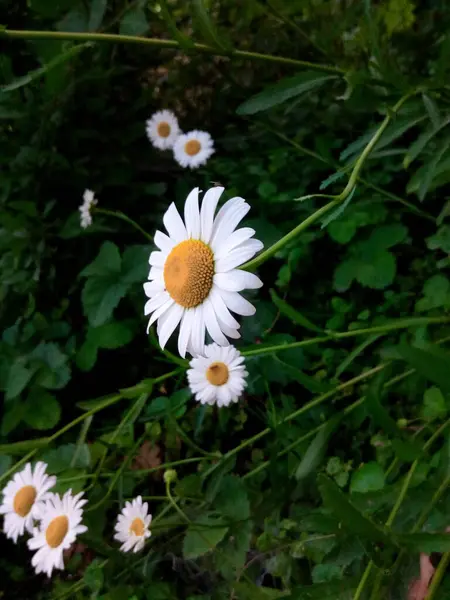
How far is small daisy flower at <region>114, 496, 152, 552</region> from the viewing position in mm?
791

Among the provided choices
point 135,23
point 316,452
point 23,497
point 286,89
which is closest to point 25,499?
point 23,497

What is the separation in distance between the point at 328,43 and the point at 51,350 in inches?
28.4

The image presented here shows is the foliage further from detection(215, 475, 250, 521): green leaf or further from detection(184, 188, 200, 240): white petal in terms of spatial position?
detection(184, 188, 200, 240): white petal

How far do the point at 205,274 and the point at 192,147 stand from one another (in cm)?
69

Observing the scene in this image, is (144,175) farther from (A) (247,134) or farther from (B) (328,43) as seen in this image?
(B) (328,43)

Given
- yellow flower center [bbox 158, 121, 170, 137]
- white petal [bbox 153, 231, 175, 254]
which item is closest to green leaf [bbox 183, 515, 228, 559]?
white petal [bbox 153, 231, 175, 254]

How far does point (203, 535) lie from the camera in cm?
79

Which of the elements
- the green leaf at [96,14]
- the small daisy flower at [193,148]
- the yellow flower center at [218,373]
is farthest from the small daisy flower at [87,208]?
the yellow flower center at [218,373]

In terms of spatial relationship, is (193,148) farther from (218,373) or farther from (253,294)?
(218,373)

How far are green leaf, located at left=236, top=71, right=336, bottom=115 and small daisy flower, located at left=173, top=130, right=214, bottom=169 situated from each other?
1.66ft

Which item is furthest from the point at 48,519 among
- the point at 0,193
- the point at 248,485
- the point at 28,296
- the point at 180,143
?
the point at 180,143

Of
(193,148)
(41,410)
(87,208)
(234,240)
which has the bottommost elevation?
(234,240)

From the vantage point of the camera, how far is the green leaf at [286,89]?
23.8 inches

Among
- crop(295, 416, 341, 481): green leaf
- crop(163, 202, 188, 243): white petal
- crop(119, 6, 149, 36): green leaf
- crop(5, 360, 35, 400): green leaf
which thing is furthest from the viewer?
crop(5, 360, 35, 400): green leaf
